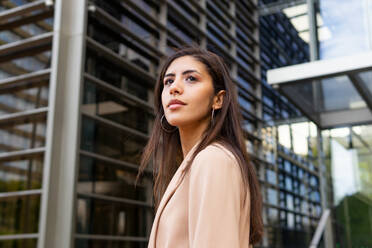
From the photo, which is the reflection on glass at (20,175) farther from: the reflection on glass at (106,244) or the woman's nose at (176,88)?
the woman's nose at (176,88)

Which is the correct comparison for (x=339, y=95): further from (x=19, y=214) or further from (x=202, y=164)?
(x=202, y=164)

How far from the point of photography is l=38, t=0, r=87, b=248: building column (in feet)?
16.2

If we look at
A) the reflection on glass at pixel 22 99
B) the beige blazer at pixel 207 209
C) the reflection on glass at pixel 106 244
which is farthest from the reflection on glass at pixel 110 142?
the beige blazer at pixel 207 209

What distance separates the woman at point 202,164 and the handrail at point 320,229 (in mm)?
5783

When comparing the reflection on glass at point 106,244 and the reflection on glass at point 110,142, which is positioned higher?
the reflection on glass at point 110,142

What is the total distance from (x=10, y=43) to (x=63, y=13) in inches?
35.4

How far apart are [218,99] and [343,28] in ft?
19.5

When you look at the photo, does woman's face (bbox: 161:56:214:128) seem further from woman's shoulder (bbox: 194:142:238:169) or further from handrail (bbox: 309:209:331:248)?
handrail (bbox: 309:209:331:248)

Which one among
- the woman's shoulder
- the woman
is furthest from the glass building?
the woman's shoulder

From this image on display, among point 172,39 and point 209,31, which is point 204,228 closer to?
point 172,39

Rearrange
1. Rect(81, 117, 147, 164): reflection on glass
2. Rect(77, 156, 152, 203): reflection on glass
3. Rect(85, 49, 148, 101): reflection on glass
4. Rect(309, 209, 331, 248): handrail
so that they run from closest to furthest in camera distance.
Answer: Rect(77, 156, 152, 203): reflection on glass → Rect(81, 117, 147, 164): reflection on glass → Rect(85, 49, 148, 101): reflection on glass → Rect(309, 209, 331, 248): handrail

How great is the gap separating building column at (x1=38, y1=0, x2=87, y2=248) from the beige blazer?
3.97 m

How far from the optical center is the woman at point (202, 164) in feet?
3.43

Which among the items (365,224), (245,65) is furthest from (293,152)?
(365,224)
